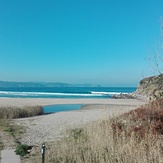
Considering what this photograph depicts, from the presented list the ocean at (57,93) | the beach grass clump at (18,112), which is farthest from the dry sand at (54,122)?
the ocean at (57,93)

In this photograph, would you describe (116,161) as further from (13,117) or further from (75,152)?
(13,117)

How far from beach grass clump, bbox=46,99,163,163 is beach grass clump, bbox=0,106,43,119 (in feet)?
37.6

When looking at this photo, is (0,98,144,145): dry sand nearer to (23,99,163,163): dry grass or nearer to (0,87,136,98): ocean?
(23,99,163,163): dry grass

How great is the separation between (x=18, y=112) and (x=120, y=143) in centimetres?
1491

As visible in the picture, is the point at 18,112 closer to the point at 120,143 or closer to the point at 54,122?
the point at 54,122

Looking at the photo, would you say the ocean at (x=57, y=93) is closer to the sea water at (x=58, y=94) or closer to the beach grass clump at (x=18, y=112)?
the sea water at (x=58, y=94)

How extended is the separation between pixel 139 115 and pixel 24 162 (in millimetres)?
4115

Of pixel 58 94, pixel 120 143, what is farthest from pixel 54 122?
pixel 58 94

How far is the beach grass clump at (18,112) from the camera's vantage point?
18.7 m

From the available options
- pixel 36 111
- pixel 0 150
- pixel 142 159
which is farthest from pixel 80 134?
pixel 36 111

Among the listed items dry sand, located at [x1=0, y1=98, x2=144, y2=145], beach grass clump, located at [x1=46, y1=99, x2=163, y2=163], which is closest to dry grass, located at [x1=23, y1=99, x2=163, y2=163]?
beach grass clump, located at [x1=46, y1=99, x2=163, y2=163]

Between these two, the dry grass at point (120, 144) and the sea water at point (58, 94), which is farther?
the sea water at point (58, 94)

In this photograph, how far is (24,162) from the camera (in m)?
6.05

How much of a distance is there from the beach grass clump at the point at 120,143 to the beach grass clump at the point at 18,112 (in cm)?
1147
